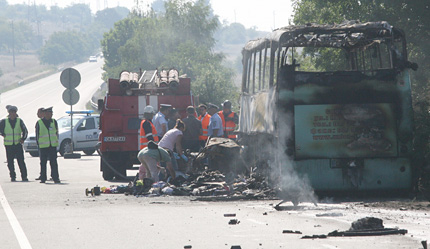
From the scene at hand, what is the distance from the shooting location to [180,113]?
19.8m

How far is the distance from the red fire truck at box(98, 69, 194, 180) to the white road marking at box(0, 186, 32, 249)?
467 centimetres

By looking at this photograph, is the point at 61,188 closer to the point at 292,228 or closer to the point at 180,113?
the point at 180,113

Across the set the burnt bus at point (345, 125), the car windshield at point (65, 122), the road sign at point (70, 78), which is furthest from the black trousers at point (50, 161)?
the car windshield at point (65, 122)

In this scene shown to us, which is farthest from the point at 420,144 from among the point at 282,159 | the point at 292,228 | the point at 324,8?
the point at 324,8

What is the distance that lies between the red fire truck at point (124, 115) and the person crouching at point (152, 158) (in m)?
3.42

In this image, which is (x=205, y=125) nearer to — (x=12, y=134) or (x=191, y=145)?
(x=191, y=145)

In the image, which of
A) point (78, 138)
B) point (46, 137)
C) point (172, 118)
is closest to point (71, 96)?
Answer: point (78, 138)

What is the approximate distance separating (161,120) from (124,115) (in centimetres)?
144

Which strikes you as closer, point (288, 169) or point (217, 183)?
point (288, 169)

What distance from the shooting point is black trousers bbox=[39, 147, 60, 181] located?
18.9 metres

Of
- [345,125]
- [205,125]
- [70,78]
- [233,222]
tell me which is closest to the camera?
[233,222]

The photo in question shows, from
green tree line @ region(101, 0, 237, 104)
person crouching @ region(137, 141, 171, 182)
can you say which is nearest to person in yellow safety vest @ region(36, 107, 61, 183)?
person crouching @ region(137, 141, 171, 182)

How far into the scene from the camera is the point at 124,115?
19203 millimetres

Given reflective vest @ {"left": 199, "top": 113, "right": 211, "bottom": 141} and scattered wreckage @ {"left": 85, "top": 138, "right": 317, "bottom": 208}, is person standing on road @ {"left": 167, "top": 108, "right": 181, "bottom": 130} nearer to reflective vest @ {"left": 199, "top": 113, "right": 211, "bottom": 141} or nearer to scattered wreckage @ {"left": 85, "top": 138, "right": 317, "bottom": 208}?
reflective vest @ {"left": 199, "top": 113, "right": 211, "bottom": 141}
